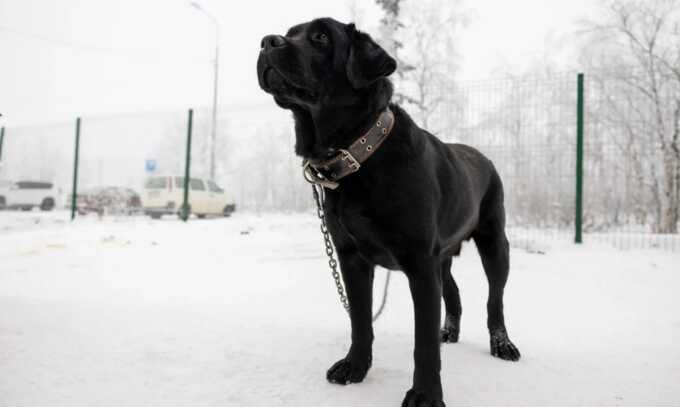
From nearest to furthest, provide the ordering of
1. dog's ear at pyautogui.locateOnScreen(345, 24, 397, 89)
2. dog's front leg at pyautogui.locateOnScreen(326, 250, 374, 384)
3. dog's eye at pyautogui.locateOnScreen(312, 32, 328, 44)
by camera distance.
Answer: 1. dog's ear at pyautogui.locateOnScreen(345, 24, 397, 89)
2. dog's eye at pyautogui.locateOnScreen(312, 32, 328, 44)
3. dog's front leg at pyautogui.locateOnScreen(326, 250, 374, 384)

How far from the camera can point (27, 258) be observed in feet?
19.5

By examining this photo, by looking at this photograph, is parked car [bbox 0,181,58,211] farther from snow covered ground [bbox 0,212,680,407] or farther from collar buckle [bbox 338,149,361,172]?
collar buckle [bbox 338,149,361,172]

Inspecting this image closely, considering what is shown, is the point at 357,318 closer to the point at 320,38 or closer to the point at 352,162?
the point at 352,162

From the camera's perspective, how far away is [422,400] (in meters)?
1.79

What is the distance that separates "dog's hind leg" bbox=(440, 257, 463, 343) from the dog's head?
1.40 meters

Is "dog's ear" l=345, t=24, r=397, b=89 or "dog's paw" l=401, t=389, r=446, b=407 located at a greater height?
"dog's ear" l=345, t=24, r=397, b=89

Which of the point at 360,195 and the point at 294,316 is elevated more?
the point at 360,195

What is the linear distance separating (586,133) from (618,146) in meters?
0.58

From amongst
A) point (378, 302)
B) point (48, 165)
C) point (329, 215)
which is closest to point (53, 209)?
point (48, 165)

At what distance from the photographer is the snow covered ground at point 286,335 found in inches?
77.4

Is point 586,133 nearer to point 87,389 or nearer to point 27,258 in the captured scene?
point 87,389

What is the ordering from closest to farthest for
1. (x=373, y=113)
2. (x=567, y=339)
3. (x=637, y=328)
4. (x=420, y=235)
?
(x=420, y=235), (x=373, y=113), (x=567, y=339), (x=637, y=328)

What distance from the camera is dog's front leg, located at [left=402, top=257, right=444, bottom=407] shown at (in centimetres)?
181

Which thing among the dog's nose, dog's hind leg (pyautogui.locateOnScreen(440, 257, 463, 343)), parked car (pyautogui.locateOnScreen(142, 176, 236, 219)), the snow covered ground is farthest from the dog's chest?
parked car (pyautogui.locateOnScreen(142, 176, 236, 219))
